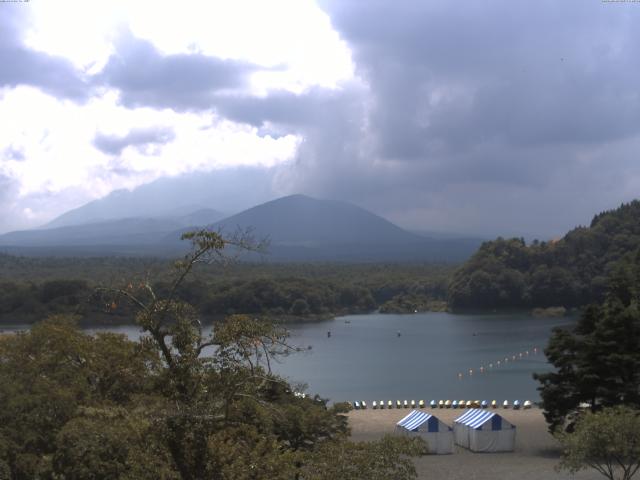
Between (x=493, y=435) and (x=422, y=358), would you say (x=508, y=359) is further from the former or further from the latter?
(x=493, y=435)

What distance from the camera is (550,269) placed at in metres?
68.2

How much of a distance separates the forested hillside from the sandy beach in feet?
149

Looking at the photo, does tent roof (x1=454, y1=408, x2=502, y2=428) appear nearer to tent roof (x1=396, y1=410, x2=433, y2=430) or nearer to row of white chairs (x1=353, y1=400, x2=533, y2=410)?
tent roof (x1=396, y1=410, x2=433, y2=430)

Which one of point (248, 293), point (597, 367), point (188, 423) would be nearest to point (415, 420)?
point (597, 367)

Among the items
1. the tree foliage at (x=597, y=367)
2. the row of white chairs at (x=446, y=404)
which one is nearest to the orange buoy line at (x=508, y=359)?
the row of white chairs at (x=446, y=404)

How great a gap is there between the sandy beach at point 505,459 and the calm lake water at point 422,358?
160 inches

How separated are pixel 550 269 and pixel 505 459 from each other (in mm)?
53327

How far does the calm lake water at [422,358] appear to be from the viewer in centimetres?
3119

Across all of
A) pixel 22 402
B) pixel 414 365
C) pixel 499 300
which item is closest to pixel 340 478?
pixel 22 402

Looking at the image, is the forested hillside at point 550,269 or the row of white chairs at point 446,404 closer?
the row of white chairs at point 446,404

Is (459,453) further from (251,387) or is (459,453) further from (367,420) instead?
(251,387)

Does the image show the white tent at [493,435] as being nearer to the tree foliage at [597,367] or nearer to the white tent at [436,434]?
the white tent at [436,434]

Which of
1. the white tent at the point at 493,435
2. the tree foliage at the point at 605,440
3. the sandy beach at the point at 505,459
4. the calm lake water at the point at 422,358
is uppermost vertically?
the tree foliage at the point at 605,440

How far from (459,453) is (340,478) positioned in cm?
1200
